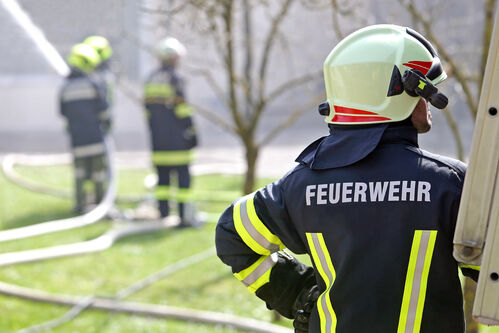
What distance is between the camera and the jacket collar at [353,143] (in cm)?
192

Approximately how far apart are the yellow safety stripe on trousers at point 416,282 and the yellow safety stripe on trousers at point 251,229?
40 cm

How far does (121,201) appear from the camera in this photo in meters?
9.88

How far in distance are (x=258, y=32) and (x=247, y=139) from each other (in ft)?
22.7

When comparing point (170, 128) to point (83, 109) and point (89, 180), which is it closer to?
point (83, 109)

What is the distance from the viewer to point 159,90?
8117 millimetres

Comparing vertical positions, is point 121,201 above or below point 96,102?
below

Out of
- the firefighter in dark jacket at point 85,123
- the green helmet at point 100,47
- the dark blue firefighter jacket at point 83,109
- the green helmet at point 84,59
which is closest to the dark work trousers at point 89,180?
the firefighter in dark jacket at point 85,123

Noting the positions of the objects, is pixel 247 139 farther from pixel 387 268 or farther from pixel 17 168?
pixel 17 168

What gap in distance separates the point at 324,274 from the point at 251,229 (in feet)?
0.78

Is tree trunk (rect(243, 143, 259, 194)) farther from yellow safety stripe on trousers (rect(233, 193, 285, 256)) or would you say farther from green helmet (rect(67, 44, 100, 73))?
yellow safety stripe on trousers (rect(233, 193, 285, 256))

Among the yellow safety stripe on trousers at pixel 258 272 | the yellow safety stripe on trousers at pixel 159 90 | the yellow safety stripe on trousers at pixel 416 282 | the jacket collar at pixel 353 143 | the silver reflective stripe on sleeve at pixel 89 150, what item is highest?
the jacket collar at pixel 353 143

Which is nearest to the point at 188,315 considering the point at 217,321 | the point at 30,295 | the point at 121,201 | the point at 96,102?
the point at 217,321

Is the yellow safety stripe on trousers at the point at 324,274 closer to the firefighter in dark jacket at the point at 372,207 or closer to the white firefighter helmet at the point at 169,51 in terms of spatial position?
the firefighter in dark jacket at the point at 372,207

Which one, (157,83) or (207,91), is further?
(207,91)
